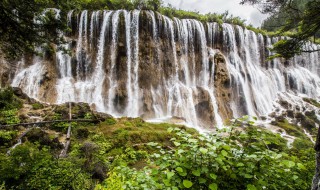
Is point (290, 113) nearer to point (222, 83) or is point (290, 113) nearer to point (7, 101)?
point (222, 83)

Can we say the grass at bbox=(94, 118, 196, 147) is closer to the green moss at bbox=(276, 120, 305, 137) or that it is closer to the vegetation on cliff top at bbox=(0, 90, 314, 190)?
the vegetation on cliff top at bbox=(0, 90, 314, 190)

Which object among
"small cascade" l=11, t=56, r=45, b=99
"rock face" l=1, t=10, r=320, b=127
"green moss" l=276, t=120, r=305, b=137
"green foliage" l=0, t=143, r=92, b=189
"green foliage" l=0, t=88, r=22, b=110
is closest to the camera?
"green foliage" l=0, t=143, r=92, b=189

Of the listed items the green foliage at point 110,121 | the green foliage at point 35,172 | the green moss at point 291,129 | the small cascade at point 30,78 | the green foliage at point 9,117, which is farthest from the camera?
the small cascade at point 30,78

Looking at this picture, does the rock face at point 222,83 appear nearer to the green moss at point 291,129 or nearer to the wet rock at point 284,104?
the green moss at point 291,129

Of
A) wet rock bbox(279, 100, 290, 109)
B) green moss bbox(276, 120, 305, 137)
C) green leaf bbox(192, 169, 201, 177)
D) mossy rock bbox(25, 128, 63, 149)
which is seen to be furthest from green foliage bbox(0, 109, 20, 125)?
wet rock bbox(279, 100, 290, 109)

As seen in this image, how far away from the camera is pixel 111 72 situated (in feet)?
65.9

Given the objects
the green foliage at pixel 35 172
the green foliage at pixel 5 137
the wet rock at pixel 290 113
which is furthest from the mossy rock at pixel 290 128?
the green foliage at pixel 5 137

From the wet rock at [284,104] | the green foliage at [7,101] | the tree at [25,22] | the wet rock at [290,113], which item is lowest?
the wet rock at [290,113]

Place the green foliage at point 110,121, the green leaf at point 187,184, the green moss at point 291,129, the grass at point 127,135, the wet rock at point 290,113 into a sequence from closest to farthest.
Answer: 1. the green leaf at point 187,184
2. the grass at point 127,135
3. the green foliage at point 110,121
4. the green moss at point 291,129
5. the wet rock at point 290,113

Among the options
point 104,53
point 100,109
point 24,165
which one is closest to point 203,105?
point 100,109

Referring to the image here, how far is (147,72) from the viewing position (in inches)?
819

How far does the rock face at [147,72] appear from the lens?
18.5m

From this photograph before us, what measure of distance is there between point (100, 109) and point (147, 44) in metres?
8.15

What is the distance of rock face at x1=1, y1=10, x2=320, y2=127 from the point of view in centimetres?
1855
